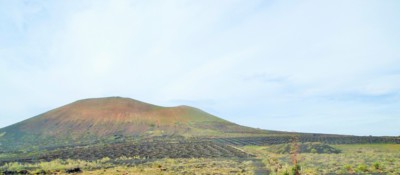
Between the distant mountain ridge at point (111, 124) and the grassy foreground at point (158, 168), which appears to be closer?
the grassy foreground at point (158, 168)

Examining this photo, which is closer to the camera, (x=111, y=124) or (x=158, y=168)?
(x=158, y=168)

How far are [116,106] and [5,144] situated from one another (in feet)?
155

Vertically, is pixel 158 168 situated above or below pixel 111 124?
below

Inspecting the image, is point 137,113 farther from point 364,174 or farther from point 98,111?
point 364,174

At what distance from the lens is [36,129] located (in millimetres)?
116500

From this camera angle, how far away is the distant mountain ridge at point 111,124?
351ft

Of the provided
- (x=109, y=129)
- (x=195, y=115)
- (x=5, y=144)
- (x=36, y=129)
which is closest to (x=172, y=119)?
(x=195, y=115)

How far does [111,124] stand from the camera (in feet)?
396

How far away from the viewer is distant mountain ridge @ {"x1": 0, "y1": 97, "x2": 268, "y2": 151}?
10694cm

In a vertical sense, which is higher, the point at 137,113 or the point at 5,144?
the point at 137,113

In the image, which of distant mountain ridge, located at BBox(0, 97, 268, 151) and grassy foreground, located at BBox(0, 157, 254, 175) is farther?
distant mountain ridge, located at BBox(0, 97, 268, 151)

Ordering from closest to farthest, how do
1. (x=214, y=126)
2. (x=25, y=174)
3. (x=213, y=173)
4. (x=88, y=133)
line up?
(x=213, y=173), (x=25, y=174), (x=88, y=133), (x=214, y=126)

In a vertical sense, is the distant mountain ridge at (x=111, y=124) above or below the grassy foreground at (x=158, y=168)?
above

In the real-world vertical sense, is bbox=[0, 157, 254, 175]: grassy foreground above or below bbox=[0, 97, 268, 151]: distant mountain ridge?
below
